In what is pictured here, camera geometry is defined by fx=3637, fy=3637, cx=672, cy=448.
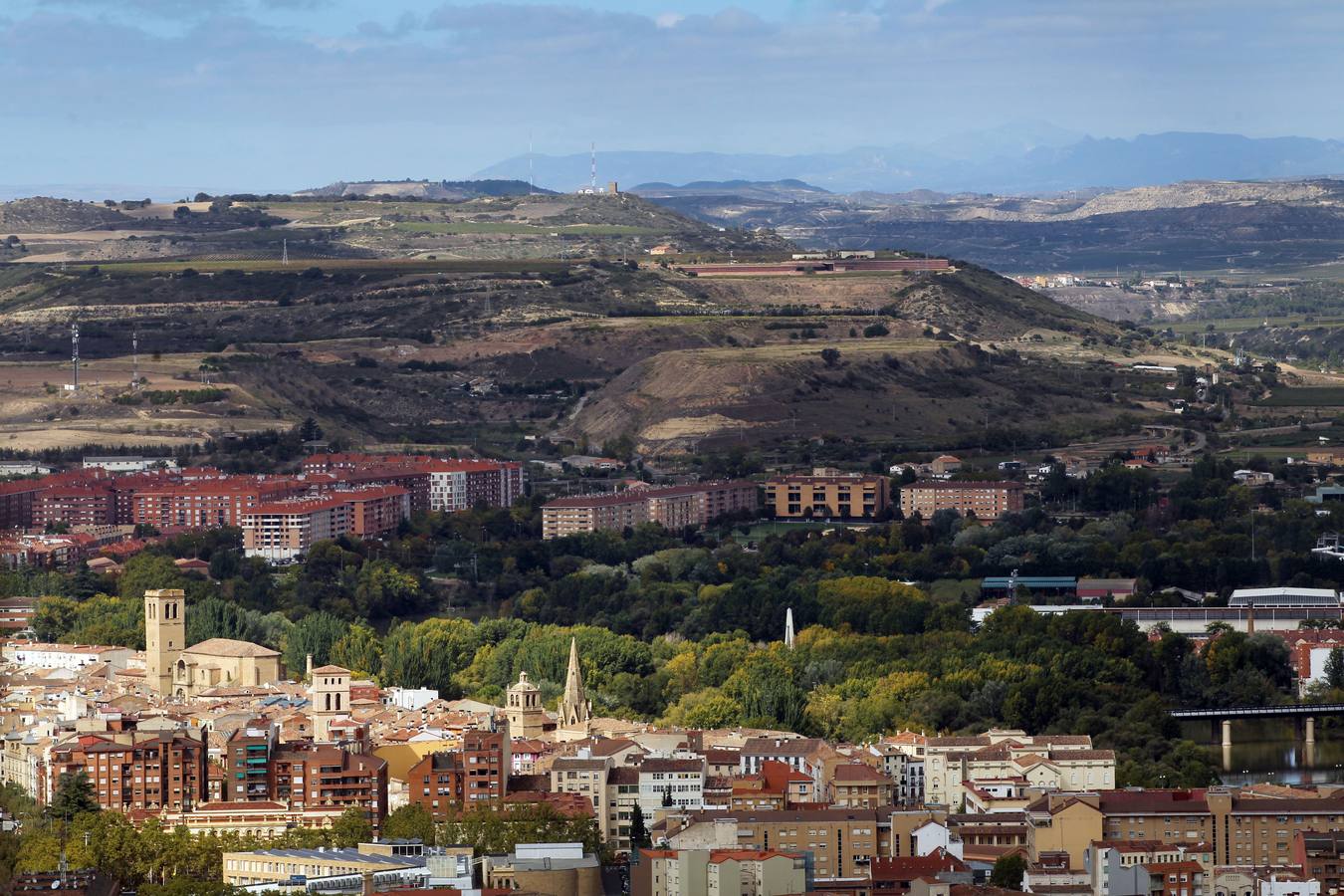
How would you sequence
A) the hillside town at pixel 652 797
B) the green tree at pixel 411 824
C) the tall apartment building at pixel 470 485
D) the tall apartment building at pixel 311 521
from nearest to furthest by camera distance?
the hillside town at pixel 652 797 < the green tree at pixel 411 824 < the tall apartment building at pixel 311 521 < the tall apartment building at pixel 470 485

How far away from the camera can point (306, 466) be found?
9675cm

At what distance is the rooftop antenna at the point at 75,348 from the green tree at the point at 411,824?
66448 millimetres

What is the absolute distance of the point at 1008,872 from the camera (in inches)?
1582

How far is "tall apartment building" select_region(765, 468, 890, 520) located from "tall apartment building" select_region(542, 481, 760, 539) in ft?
2.37

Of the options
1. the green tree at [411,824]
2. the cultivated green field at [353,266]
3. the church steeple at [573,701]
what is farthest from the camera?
the cultivated green field at [353,266]

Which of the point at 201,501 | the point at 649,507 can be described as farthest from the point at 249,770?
the point at 649,507

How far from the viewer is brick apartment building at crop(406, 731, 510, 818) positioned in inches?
1758

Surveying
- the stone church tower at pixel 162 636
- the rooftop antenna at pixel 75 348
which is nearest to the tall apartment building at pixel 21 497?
the stone church tower at pixel 162 636

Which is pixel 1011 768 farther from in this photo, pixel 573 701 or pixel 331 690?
pixel 331 690

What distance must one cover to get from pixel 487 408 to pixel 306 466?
17483mm

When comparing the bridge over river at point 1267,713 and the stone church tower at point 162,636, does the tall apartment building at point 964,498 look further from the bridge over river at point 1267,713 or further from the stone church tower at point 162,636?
the stone church tower at point 162,636

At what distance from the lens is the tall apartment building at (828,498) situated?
301 feet

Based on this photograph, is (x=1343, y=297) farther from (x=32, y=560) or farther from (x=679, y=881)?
(x=679, y=881)

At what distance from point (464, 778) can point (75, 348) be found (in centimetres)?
6893
